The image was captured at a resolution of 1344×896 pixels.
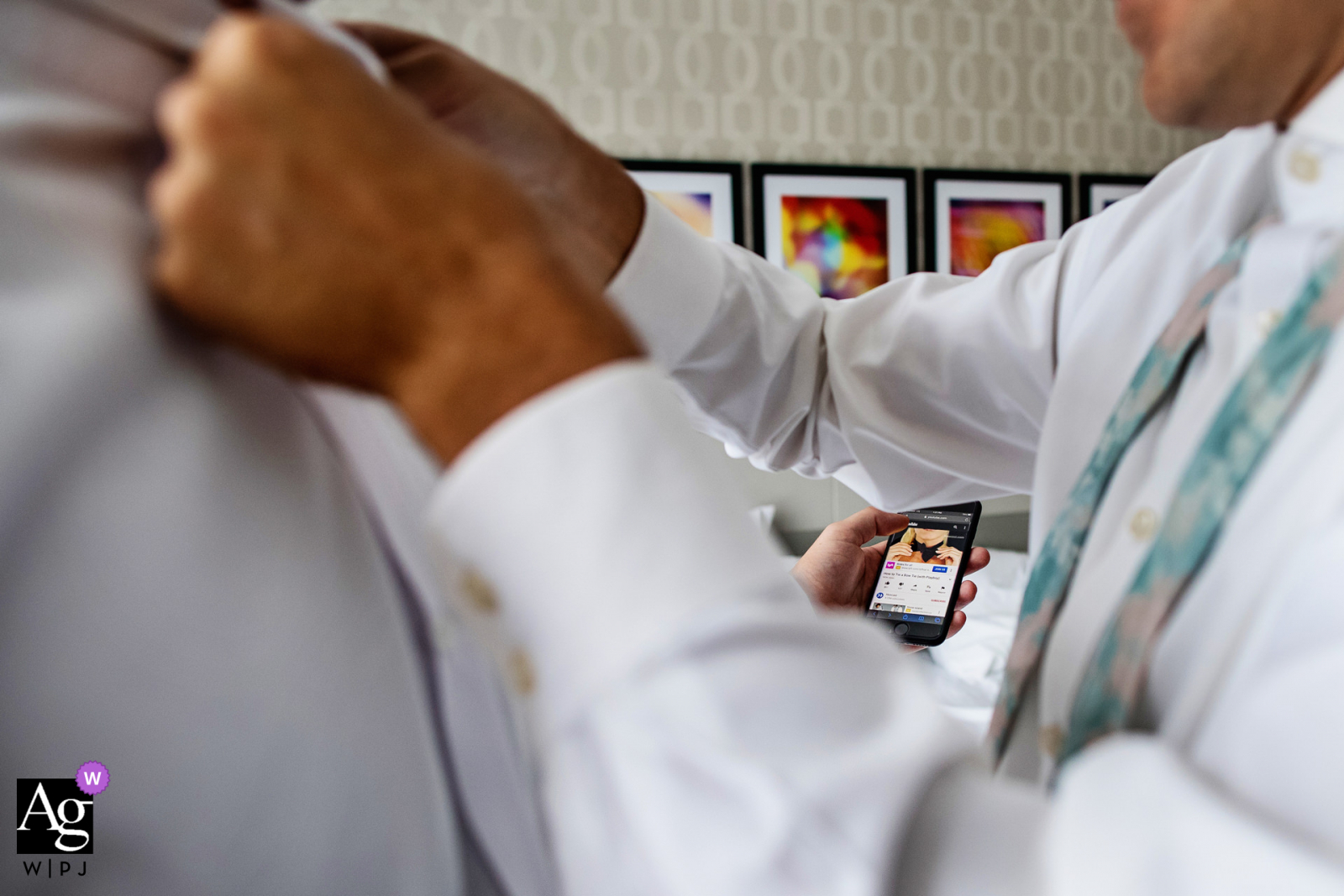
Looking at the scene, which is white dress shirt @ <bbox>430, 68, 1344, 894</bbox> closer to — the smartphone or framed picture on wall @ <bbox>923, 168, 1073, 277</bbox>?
the smartphone

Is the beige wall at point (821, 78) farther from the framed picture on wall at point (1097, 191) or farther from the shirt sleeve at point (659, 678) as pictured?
the shirt sleeve at point (659, 678)

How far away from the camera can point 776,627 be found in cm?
35

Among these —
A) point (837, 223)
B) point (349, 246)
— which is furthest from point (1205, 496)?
point (837, 223)

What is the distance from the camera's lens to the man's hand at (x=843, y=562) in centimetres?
136

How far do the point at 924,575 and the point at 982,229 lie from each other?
1.85 m

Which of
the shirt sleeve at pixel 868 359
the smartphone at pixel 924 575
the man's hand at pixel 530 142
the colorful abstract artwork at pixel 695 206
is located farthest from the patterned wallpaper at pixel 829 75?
the man's hand at pixel 530 142

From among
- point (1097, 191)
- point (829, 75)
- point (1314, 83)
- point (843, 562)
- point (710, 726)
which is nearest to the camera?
point (710, 726)

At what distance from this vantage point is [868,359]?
956 mm

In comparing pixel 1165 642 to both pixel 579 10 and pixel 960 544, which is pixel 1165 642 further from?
pixel 579 10

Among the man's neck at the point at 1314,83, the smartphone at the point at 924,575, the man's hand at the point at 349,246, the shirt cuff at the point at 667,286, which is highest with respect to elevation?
the man's neck at the point at 1314,83

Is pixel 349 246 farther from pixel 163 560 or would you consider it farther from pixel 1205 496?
pixel 1205 496

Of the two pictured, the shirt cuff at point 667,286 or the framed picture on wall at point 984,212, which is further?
the framed picture on wall at point 984,212

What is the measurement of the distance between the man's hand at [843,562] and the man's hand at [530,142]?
69 centimetres

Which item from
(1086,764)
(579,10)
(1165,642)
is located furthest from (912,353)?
(579,10)
